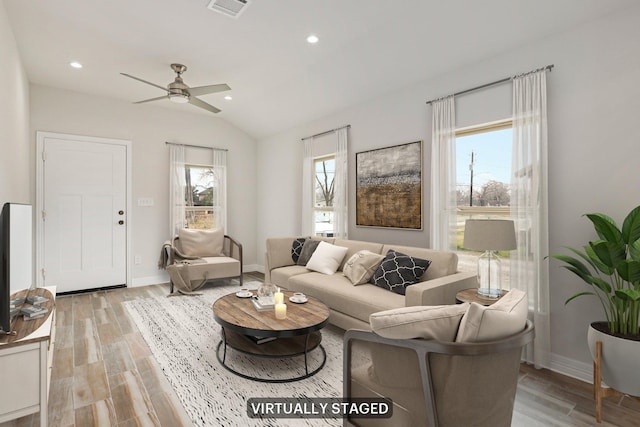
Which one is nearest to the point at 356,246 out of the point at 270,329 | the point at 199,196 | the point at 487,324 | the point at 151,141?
the point at 270,329

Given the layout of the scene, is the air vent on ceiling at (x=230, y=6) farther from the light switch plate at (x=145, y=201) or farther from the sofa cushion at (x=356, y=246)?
the light switch plate at (x=145, y=201)

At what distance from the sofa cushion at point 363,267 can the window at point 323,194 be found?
1455 millimetres

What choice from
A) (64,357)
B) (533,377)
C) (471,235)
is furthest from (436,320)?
(64,357)

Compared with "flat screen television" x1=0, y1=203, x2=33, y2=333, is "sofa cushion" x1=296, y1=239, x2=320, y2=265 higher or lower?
lower

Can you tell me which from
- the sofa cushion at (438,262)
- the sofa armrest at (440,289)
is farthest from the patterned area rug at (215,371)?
the sofa cushion at (438,262)

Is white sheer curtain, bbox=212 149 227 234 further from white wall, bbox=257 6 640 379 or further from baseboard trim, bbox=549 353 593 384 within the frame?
baseboard trim, bbox=549 353 593 384

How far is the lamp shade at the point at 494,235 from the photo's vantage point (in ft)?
8.12

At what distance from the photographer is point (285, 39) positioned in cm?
329

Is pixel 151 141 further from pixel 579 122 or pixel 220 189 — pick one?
pixel 579 122

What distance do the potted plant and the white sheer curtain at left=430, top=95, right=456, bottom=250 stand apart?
1194 mm

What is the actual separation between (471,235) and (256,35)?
280cm

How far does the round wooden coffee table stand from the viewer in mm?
2342

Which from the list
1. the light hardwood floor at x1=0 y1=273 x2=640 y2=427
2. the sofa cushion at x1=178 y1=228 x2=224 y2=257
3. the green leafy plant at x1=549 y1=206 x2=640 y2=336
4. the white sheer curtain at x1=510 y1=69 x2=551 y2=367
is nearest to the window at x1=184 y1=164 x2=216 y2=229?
the sofa cushion at x1=178 y1=228 x2=224 y2=257

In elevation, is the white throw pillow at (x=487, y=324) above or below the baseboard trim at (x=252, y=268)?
above
